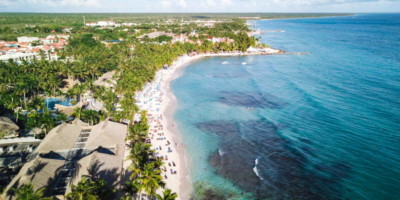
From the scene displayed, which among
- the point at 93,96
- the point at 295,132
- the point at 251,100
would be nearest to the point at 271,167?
the point at 295,132

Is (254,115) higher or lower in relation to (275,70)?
lower

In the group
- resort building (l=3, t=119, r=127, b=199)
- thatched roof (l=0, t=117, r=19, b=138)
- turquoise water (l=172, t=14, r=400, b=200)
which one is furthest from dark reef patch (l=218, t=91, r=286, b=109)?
thatched roof (l=0, t=117, r=19, b=138)

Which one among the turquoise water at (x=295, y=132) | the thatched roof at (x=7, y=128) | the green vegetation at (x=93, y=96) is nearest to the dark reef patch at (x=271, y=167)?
the turquoise water at (x=295, y=132)

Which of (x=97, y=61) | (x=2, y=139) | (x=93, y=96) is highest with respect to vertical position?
(x=97, y=61)

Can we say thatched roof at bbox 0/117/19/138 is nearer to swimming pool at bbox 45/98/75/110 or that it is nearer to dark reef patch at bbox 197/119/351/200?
swimming pool at bbox 45/98/75/110

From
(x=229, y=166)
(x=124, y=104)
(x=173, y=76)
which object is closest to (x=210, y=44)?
(x=173, y=76)

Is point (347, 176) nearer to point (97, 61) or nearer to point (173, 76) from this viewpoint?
point (173, 76)

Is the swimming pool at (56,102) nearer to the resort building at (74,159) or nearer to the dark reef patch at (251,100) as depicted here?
the resort building at (74,159)
